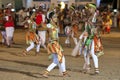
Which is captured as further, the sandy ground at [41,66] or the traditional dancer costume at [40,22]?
the traditional dancer costume at [40,22]

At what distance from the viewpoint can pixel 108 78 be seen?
1217cm

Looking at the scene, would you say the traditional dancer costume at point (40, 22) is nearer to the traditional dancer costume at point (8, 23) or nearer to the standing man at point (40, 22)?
the standing man at point (40, 22)

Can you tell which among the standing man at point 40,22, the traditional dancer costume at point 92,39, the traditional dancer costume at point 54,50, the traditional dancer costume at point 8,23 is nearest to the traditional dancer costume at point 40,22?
the standing man at point 40,22

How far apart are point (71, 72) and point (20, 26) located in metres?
24.8

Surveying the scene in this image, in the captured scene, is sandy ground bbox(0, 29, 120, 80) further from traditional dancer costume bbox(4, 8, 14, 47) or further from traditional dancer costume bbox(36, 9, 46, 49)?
traditional dancer costume bbox(4, 8, 14, 47)

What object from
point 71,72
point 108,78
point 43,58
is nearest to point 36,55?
point 43,58

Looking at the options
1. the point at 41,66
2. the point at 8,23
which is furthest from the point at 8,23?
the point at 41,66

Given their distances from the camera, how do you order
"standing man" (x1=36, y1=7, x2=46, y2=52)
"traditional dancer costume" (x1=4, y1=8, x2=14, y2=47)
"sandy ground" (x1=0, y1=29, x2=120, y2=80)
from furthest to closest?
"traditional dancer costume" (x1=4, y1=8, x2=14, y2=47), "standing man" (x1=36, y1=7, x2=46, y2=52), "sandy ground" (x1=0, y1=29, x2=120, y2=80)

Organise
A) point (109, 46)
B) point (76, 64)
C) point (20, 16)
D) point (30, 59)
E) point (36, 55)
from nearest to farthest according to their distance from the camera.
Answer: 1. point (76, 64)
2. point (30, 59)
3. point (36, 55)
4. point (109, 46)
5. point (20, 16)

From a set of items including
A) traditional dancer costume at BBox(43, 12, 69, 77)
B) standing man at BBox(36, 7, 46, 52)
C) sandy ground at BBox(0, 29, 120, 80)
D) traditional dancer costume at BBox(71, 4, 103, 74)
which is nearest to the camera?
traditional dancer costume at BBox(43, 12, 69, 77)

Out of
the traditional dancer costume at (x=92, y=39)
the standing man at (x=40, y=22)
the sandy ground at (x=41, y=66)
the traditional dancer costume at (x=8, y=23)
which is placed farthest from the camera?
the traditional dancer costume at (x=8, y=23)

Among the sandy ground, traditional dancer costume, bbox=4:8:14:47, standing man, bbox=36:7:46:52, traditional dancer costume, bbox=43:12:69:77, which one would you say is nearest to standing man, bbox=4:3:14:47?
traditional dancer costume, bbox=4:8:14:47

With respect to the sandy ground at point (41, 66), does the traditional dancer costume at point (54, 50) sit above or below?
above

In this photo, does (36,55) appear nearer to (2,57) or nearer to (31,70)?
(2,57)
